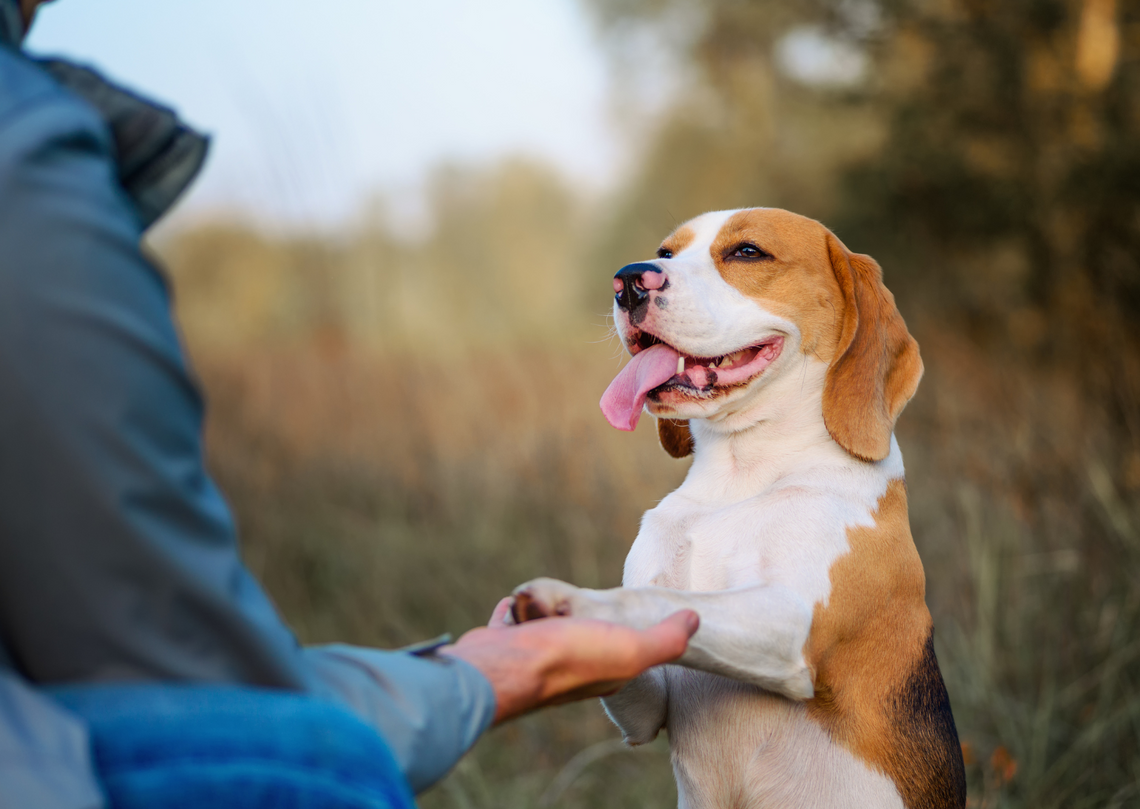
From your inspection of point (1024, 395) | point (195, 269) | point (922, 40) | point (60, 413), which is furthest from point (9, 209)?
point (195, 269)

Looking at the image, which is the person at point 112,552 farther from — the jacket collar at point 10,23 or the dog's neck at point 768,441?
the dog's neck at point 768,441

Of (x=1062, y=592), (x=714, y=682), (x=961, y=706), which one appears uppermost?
(x=714, y=682)

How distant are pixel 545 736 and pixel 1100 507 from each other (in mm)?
2713

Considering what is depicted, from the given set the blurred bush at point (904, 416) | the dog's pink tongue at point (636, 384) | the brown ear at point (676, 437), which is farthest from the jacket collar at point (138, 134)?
the blurred bush at point (904, 416)

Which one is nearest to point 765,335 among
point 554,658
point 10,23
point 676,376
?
point 676,376

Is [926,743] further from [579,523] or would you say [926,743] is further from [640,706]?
[579,523]

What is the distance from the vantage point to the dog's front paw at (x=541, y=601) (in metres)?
1.63

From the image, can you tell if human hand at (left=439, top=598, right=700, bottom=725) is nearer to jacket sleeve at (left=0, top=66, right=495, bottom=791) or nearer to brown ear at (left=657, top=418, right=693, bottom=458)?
jacket sleeve at (left=0, top=66, right=495, bottom=791)

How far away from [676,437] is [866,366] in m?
0.61

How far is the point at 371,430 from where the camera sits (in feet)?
22.4

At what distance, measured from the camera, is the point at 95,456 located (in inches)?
39.7

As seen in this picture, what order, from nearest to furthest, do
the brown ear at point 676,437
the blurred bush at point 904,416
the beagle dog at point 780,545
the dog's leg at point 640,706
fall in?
1. the beagle dog at point 780,545
2. the dog's leg at point 640,706
3. the brown ear at point 676,437
4. the blurred bush at point 904,416

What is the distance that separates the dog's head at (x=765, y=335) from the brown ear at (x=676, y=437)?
27 cm

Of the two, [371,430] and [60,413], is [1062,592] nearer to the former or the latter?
[60,413]
